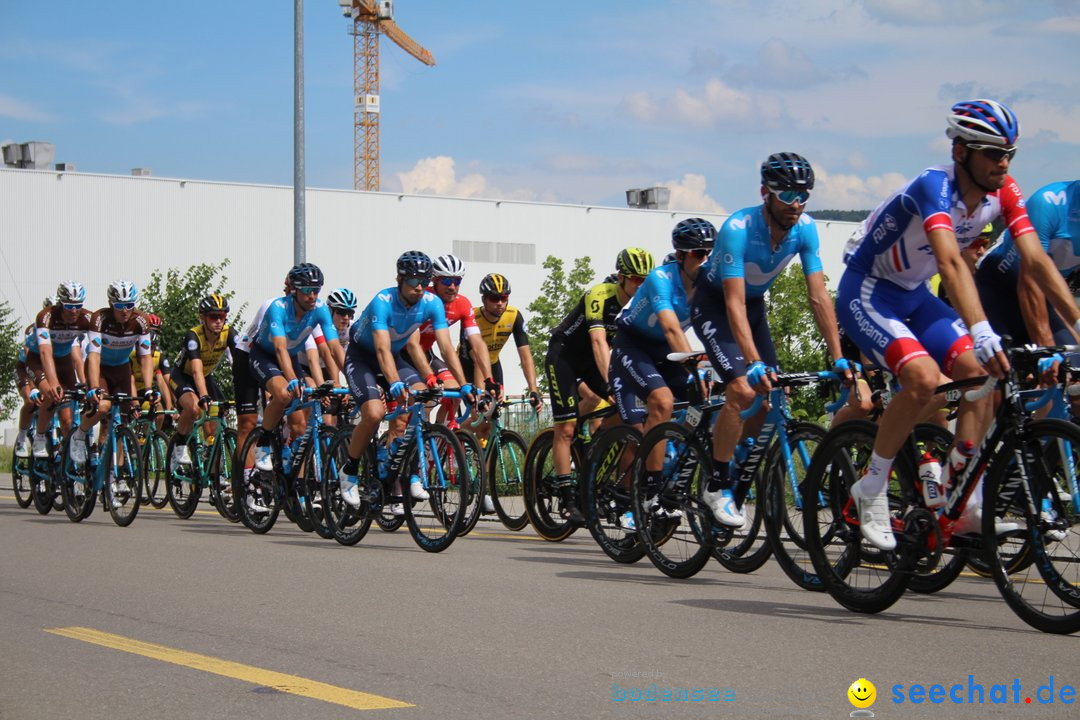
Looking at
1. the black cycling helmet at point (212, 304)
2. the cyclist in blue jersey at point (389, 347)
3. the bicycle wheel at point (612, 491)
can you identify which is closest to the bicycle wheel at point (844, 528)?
the bicycle wheel at point (612, 491)

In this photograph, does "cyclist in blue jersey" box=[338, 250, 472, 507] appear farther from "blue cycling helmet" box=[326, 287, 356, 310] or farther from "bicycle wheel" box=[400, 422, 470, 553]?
"blue cycling helmet" box=[326, 287, 356, 310]

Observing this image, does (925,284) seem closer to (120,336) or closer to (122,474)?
(122,474)

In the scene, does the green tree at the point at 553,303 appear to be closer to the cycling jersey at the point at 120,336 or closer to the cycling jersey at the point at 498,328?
the cycling jersey at the point at 120,336

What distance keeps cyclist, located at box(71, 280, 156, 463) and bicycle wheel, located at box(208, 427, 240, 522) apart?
3.02ft

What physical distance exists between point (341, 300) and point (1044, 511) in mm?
9243

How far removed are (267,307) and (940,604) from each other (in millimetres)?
7238

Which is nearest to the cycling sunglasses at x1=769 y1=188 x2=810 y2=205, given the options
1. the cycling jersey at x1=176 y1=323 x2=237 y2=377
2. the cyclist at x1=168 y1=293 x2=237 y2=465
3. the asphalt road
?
the asphalt road

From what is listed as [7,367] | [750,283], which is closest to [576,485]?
[750,283]

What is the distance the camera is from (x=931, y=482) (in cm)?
651

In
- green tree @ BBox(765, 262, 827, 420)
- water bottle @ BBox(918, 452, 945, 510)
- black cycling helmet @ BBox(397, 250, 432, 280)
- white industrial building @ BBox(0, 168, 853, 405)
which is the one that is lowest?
water bottle @ BBox(918, 452, 945, 510)

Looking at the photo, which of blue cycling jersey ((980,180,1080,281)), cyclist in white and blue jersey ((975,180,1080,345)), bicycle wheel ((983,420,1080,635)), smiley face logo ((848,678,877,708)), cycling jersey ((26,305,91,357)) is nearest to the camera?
smiley face logo ((848,678,877,708))

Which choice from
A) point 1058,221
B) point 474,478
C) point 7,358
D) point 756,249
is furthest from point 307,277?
point 7,358

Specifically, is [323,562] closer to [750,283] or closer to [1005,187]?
[750,283]

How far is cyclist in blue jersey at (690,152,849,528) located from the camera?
8008mm
